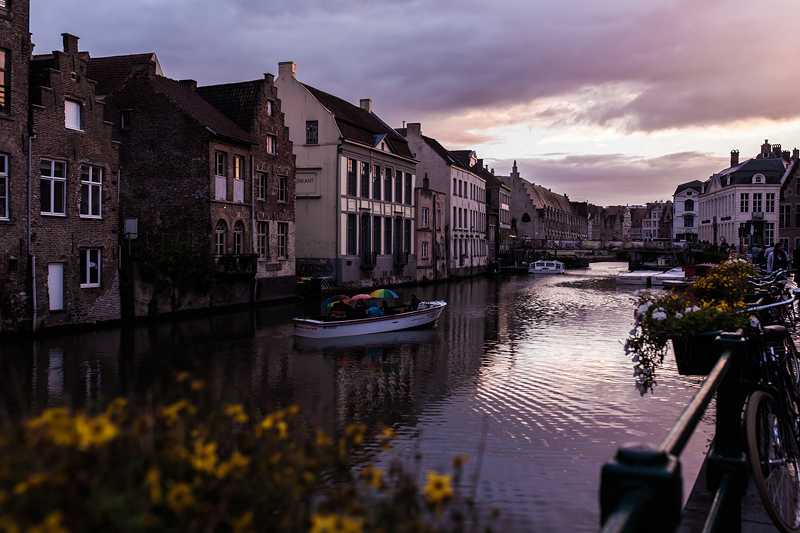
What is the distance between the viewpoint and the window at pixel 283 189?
128 feet

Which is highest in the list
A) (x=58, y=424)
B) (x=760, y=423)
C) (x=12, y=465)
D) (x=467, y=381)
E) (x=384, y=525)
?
(x=58, y=424)

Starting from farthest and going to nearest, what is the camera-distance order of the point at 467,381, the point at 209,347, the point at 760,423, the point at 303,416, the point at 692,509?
1. the point at 209,347
2. the point at 467,381
3. the point at 303,416
4. the point at 692,509
5. the point at 760,423

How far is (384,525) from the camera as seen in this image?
7.11 ft

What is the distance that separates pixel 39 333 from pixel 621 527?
24.0 meters

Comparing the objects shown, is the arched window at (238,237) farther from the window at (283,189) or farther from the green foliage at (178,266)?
the window at (283,189)

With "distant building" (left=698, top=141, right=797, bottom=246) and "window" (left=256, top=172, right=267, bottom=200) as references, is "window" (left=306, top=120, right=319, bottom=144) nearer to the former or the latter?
"window" (left=256, top=172, right=267, bottom=200)

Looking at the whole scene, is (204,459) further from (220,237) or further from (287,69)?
(287,69)

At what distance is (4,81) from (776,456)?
79.0 feet

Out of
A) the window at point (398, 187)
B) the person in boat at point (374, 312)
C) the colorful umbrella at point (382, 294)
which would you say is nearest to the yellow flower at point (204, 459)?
the person in boat at point (374, 312)

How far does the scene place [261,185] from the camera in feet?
122

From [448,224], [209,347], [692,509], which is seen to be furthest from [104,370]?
[448,224]

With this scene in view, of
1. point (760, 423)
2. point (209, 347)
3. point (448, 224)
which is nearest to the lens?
point (760, 423)

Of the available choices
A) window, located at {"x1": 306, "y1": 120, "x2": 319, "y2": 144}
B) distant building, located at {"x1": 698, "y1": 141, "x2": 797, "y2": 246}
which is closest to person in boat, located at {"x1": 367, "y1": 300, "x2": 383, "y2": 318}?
window, located at {"x1": 306, "y1": 120, "x2": 319, "y2": 144}

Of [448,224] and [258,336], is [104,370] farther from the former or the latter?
[448,224]
